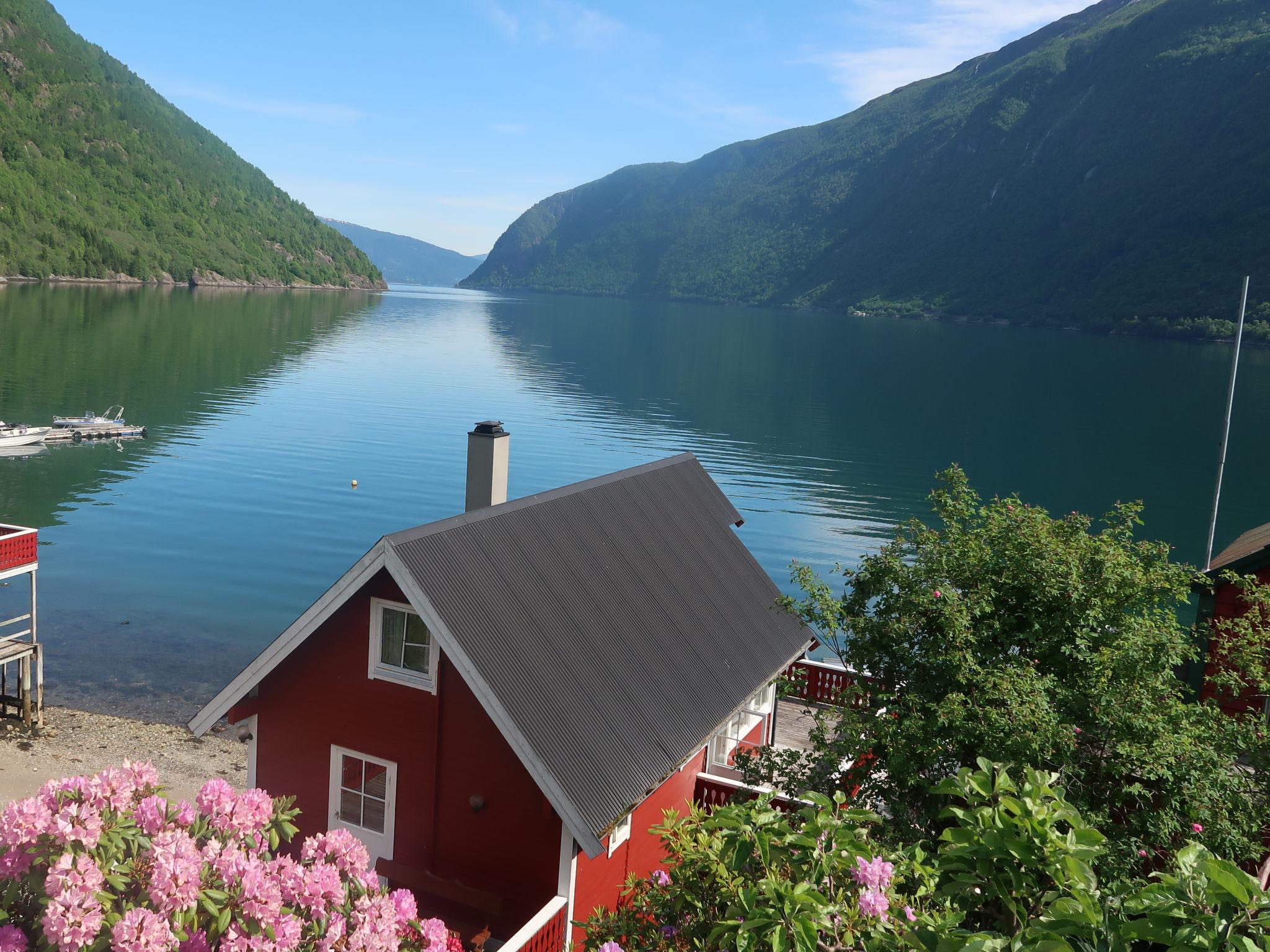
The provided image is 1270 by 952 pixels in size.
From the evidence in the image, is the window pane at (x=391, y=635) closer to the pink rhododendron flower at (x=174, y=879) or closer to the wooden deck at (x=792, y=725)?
the pink rhododendron flower at (x=174, y=879)

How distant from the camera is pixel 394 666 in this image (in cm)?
1341

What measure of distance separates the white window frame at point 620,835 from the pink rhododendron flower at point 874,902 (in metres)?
7.69

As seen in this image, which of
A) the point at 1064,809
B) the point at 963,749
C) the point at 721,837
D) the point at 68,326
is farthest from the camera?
the point at 68,326

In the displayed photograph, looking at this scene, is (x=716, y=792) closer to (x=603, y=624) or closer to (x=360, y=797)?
(x=603, y=624)

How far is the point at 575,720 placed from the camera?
12.7 metres

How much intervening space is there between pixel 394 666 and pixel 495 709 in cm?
212

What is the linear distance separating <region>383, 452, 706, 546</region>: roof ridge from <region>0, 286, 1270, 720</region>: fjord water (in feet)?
52.5

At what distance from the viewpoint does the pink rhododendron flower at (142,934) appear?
5.52 m

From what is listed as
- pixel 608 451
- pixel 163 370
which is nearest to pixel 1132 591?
pixel 608 451

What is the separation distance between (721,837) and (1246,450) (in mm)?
78917

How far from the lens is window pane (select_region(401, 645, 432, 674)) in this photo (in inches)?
520

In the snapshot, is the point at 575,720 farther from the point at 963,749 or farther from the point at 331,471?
the point at 331,471

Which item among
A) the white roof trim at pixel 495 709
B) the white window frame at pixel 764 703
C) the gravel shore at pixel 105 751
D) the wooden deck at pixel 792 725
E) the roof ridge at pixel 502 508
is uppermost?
the roof ridge at pixel 502 508

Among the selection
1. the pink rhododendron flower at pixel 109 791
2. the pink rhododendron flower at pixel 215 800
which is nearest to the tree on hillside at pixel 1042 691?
the pink rhododendron flower at pixel 215 800
